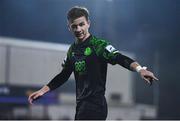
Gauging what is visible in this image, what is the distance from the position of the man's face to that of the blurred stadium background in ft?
21.4

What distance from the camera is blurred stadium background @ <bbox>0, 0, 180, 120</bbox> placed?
10891 millimetres

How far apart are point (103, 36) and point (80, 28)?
909cm

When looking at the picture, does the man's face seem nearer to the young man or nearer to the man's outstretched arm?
the young man

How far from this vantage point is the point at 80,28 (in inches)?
119

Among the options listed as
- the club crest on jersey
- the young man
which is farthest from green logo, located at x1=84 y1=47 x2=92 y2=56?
the club crest on jersey

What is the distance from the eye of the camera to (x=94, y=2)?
11.2m

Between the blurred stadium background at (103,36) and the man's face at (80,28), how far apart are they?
6514 mm

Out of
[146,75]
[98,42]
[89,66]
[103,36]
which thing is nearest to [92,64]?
[89,66]

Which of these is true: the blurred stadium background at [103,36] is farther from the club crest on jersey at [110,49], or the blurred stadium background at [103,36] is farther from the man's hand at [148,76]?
the man's hand at [148,76]

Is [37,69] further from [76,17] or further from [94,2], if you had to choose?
[76,17]

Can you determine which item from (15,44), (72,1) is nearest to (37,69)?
(15,44)

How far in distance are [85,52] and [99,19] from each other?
9327mm

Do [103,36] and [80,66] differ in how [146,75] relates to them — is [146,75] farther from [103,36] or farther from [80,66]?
[103,36]

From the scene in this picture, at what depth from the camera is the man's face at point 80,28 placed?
3.02 m
